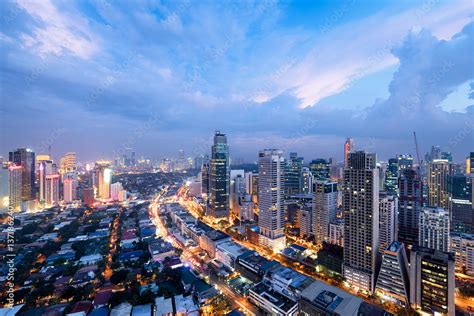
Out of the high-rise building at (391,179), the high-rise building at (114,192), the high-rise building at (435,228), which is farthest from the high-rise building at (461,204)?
the high-rise building at (114,192)

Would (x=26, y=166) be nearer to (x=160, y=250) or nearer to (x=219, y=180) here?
(x=160, y=250)

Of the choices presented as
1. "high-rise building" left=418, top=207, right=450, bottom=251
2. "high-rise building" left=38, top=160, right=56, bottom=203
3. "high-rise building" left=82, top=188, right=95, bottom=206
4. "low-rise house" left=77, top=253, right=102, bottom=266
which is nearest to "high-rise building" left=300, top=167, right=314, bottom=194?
"high-rise building" left=418, top=207, right=450, bottom=251

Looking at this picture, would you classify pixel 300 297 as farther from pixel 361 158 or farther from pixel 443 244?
pixel 443 244

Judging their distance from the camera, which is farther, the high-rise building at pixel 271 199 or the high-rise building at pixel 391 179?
the high-rise building at pixel 391 179

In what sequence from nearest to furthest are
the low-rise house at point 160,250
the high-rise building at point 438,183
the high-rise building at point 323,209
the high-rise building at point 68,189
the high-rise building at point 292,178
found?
the low-rise house at point 160,250, the high-rise building at point 323,209, the high-rise building at point 438,183, the high-rise building at point 292,178, the high-rise building at point 68,189

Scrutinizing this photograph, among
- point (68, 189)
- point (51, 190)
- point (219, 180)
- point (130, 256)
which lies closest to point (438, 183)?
point (219, 180)

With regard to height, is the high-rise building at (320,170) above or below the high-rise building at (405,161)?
below

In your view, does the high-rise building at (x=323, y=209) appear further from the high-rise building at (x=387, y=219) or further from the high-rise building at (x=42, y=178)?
the high-rise building at (x=42, y=178)
